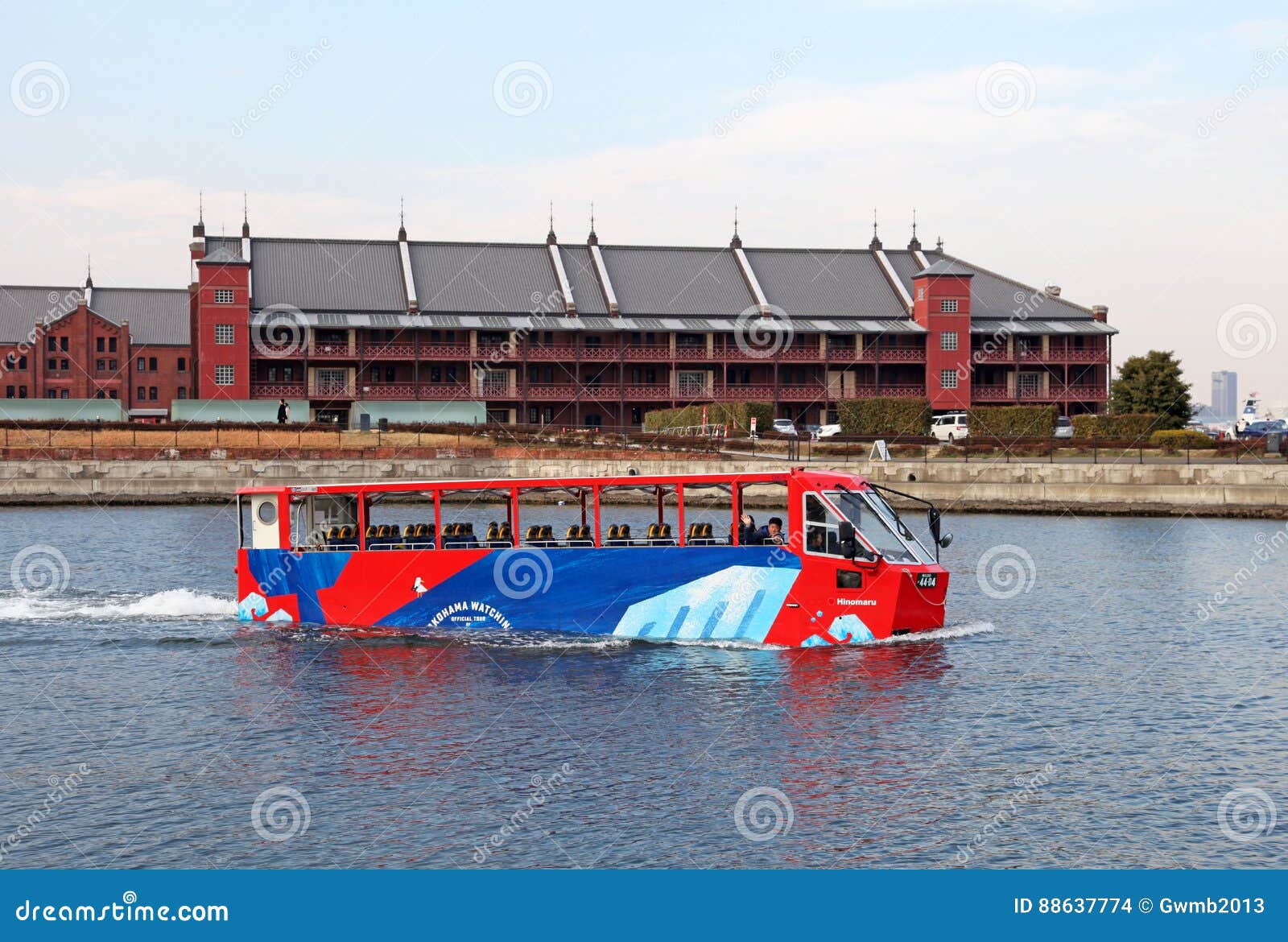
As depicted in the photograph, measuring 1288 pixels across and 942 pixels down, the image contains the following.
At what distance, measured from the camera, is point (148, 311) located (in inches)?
5999

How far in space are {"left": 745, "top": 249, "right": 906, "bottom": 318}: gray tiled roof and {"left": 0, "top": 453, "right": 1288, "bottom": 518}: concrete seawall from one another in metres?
43.2

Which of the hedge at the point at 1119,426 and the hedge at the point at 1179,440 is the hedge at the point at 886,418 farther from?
the hedge at the point at 1179,440

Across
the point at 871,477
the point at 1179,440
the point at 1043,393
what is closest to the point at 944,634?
the point at 871,477

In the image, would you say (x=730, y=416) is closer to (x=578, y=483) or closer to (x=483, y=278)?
(x=483, y=278)

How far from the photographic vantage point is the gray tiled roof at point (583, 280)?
381ft

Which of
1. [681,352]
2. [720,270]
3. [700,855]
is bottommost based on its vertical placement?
[700,855]

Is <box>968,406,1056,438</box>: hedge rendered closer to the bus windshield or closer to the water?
the water

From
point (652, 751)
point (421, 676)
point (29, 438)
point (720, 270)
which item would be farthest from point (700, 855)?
point (720, 270)

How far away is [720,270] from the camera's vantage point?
123500 mm

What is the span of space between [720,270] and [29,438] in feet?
194

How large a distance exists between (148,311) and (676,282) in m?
63.3

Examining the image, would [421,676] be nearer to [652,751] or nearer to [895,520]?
[652,751]

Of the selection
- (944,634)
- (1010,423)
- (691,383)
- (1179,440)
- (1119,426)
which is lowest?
(944,634)

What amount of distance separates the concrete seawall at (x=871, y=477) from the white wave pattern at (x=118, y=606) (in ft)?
97.1
